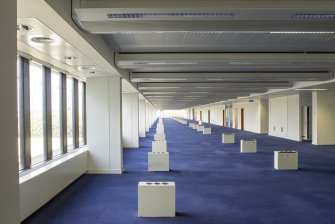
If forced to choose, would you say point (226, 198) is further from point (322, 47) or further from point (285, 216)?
point (322, 47)

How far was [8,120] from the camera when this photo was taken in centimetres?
266

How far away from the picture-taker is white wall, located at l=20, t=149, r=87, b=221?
18.5ft

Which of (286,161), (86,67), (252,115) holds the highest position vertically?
(86,67)

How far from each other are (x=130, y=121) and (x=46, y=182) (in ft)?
35.4

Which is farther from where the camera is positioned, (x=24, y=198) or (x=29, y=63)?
(x=29, y=63)

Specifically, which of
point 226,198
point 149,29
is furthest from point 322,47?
point 149,29

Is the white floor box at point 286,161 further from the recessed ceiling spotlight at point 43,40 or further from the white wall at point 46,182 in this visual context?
the recessed ceiling spotlight at point 43,40

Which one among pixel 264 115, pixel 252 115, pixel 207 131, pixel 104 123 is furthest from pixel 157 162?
pixel 252 115

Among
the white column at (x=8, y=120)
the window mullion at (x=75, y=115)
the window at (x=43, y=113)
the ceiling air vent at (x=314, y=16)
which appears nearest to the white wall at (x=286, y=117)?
the window mullion at (x=75, y=115)

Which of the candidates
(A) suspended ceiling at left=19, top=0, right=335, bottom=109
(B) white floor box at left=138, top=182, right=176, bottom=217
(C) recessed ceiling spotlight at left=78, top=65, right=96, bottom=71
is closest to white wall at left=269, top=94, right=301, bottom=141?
(A) suspended ceiling at left=19, top=0, right=335, bottom=109

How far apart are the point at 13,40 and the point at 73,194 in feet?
17.6

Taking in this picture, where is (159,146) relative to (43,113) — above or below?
below

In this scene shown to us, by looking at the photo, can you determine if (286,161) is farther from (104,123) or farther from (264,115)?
(264,115)

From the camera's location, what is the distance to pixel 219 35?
6.64m
